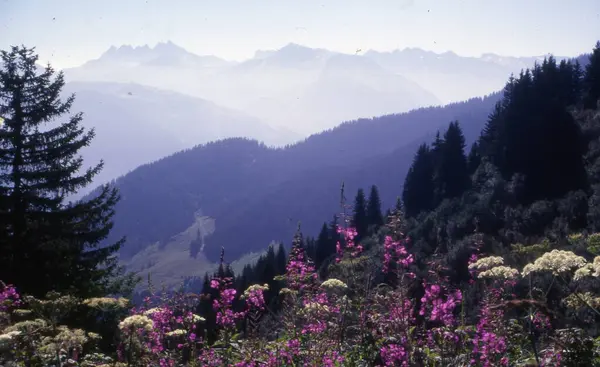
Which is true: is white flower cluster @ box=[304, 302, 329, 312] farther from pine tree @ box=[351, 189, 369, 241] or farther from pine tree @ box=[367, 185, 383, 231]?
pine tree @ box=[367, 185, 383, 231]

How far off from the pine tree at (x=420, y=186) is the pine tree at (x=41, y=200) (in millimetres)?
39781

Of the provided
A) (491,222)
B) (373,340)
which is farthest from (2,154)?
(491,222)

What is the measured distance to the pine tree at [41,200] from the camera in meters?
14.5

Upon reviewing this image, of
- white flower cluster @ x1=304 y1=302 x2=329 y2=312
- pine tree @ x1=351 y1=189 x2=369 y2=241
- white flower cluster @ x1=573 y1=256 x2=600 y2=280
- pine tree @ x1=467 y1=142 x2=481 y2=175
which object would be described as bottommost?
pine tree @ x1=351 y1=189 x2=369 y2=241

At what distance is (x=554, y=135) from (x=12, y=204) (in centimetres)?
3385

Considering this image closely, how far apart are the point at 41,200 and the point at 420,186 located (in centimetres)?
4402

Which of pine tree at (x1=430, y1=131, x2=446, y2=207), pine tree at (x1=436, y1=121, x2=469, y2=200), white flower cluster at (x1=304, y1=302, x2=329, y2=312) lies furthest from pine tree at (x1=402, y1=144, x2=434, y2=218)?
white flower cluster at (x1=304, y1=302, x2=329, y2=312)

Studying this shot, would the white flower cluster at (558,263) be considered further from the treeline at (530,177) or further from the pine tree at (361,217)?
the pine tree at (361,217)

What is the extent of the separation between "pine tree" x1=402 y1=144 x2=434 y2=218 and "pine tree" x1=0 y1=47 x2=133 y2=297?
39781 millimetres

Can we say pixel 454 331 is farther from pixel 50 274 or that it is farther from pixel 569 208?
pixel 569 208

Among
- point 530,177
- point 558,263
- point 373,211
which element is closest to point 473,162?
point 530,177

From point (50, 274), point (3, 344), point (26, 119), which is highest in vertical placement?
point (26, 119)

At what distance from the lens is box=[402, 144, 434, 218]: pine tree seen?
172 feet

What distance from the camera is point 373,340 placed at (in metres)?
4.57
